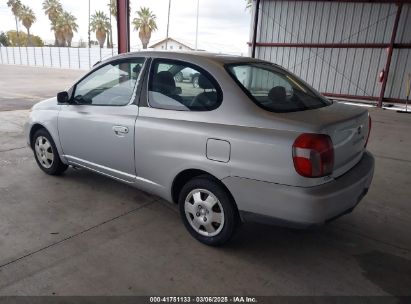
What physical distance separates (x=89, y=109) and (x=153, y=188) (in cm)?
118

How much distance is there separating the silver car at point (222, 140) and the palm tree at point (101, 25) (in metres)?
56.9

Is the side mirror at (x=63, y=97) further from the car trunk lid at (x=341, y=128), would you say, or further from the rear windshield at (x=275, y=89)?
the car trunk lid at (x=341, y=128)

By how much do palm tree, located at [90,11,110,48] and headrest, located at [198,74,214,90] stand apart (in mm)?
57481

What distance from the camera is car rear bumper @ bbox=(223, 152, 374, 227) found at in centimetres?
240

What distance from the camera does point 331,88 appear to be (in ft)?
48.2

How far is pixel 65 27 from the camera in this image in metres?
59.0

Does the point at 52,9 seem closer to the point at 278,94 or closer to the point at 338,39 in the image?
the point at 338,39

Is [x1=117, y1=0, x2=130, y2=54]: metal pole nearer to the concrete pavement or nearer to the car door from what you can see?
the car door

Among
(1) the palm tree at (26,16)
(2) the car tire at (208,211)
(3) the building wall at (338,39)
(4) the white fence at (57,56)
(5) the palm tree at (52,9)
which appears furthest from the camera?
(1) the palm tree at (26,16)

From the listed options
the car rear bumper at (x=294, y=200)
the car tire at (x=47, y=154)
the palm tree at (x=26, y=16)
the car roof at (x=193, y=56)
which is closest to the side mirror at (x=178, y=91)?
the car roof at (x=193, y=56)

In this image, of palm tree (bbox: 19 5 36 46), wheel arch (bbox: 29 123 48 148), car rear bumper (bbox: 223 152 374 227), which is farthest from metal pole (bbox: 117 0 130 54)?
palm tree (bbox: 19 5 36 46)

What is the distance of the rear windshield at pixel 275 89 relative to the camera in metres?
2.78

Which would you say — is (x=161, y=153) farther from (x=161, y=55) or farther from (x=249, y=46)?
(x=249, y=46)

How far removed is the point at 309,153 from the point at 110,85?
2.31m
